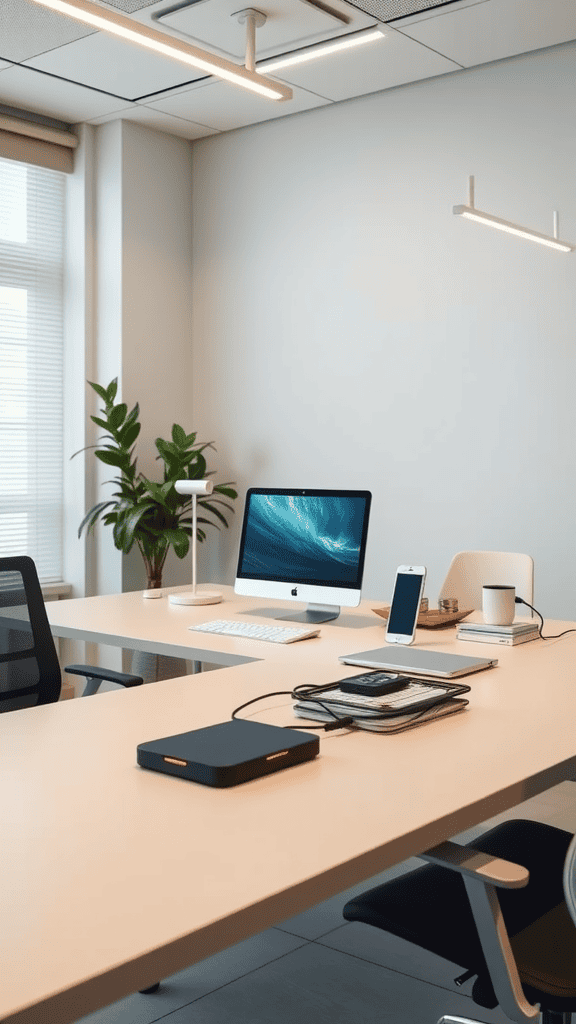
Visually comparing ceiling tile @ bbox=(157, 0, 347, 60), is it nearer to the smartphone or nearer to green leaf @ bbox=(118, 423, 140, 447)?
green leaf @ bbox=(118, 423, 140, 447)

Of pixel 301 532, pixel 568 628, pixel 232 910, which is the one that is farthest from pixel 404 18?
pixel 232 910

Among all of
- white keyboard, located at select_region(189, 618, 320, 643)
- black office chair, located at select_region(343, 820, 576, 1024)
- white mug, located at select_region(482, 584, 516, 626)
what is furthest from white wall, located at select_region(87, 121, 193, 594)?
black office chair, located at select_region(343, 820, 576, 1024)

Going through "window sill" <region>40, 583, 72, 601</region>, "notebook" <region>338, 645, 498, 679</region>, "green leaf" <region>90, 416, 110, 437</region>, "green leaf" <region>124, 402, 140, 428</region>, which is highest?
"green leaf" <region>124, 402, 140, 428</region>

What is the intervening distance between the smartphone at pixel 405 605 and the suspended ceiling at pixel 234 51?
2.36 meters

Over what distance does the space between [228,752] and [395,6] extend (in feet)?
10.9

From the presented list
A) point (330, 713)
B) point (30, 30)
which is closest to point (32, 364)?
point (30, 30)

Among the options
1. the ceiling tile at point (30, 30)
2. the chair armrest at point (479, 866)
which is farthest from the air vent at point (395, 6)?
the chair armrest at point (479, 866)

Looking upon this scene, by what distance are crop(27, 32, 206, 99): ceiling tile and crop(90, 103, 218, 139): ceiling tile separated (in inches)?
10.7

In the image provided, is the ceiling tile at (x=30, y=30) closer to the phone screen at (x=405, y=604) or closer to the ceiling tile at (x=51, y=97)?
the ceiling tile at (x=51, y=97)

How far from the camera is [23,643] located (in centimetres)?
260

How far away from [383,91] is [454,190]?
0.69 m

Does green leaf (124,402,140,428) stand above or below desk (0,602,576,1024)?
above

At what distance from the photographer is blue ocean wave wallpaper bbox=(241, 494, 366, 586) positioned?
320 centimetres

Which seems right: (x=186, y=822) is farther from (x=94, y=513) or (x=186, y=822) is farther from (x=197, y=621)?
(x=94, y=513)
